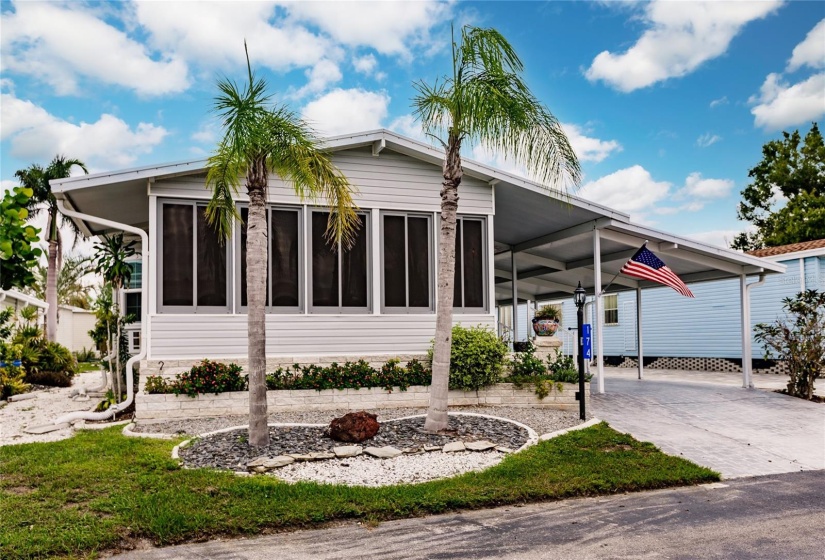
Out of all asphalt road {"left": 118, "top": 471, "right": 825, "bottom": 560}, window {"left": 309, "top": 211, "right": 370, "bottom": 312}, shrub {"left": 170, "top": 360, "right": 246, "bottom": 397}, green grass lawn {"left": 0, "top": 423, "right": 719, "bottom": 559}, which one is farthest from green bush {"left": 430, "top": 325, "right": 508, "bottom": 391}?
asphalt road {"left": 118, "top": 471, "right": 825, "bottom": 560}

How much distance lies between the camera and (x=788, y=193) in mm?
28984

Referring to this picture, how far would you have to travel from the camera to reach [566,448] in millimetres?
7730

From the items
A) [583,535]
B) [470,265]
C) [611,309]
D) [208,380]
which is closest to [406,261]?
[470,265]

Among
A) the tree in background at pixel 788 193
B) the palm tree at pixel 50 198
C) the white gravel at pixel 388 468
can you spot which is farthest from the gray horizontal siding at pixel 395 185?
the tree in background at pixel 788 193

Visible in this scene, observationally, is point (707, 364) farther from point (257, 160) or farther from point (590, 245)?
point (257, 160)

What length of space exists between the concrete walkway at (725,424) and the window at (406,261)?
3.60 m

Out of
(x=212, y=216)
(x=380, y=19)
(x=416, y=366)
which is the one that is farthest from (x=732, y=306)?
(x=212, y=216)

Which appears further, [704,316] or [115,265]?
[704,316]

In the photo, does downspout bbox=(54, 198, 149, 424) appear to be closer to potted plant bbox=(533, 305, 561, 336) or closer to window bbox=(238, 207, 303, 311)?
window bbox=(238, 207, 303, 311)

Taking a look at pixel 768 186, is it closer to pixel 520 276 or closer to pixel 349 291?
pixel 520 276

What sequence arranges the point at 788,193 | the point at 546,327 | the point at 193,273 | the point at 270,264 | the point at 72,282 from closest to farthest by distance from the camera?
1. the point at 193,273
2. the point at 270,264
3. the point at 546,327
4. the point at 788,193
5. the point at 72,282

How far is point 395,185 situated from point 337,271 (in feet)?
6.03

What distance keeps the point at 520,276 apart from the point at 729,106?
9.17 m

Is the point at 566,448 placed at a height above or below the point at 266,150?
below
